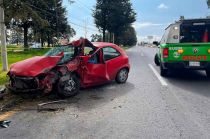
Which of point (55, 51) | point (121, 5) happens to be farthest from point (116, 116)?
point (121, 5)

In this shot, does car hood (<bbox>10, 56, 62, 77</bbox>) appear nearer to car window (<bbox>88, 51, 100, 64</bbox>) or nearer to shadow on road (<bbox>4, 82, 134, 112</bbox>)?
shadow on road (<bbox>4, 82, 134, 112</bbox>)

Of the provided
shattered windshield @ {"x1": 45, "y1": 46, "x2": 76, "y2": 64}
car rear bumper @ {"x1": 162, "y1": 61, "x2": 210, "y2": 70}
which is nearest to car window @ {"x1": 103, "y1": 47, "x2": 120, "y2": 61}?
shattered windshield @ {"x1": 45, "y1": 46, "x2": 76, "y2": 64}

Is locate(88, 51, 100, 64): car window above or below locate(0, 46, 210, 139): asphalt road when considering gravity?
above

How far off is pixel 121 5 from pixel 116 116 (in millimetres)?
59277

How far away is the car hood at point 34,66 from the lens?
328 inches

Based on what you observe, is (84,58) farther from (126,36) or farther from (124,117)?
(126,36)

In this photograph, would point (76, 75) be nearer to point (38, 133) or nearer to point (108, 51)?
point (108, 51)

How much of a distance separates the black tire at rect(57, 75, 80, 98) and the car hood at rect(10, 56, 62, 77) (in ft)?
1.68

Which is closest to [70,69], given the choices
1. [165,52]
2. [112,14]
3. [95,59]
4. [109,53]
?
[95,59]

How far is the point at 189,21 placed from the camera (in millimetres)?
12266

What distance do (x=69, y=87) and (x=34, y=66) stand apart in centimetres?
102

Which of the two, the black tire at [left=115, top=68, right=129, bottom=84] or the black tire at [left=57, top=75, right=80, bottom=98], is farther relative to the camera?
the black tire at [left=115, top=68, right=129, bottom=84]

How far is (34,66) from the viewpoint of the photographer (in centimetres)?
849

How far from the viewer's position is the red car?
8.36 m
